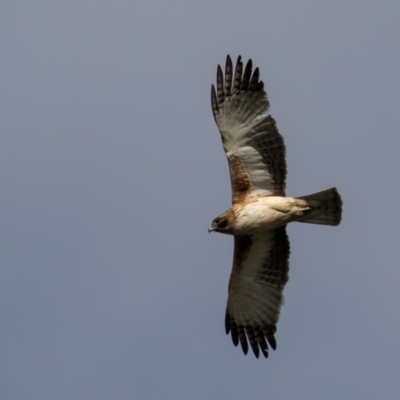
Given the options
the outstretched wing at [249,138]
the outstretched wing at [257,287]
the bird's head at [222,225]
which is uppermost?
the outstretched wing at [249,138]

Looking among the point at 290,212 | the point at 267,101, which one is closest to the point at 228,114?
the point at 267,101

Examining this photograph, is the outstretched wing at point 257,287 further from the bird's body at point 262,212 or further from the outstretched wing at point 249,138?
the outstretched wing at point 249,138

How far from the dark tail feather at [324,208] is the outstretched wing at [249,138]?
18.4 inches

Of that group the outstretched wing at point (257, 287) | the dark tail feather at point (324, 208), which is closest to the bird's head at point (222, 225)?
the outstretched wing at point (257, 287)

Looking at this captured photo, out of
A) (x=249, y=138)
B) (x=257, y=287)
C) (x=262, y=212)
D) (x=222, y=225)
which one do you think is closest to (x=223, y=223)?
(x=222, y=225)

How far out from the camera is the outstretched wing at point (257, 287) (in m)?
17.1

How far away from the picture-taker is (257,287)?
1750cm

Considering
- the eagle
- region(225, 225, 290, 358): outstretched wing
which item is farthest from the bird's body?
region(225, 225, 290, 358): outstretched wing

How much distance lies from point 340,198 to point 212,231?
6.43 ft

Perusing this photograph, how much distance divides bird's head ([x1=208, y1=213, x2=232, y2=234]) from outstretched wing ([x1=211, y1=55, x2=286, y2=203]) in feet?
1.13

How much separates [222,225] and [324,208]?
155 centimetres

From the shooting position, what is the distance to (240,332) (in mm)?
17891

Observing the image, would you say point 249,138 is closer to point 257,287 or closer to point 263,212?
point 263,212

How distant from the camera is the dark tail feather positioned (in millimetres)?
16406
